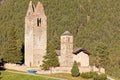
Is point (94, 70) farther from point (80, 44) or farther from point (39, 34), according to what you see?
point (80, 44)

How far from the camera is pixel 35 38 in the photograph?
86250mm

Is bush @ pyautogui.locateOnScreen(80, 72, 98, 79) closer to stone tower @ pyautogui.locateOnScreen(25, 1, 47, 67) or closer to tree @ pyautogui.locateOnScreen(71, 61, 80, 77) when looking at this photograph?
tree @ pyautogui.locateOnScreen(71, 61, 80, 77)

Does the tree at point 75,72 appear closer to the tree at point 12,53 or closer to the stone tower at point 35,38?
the stone tower at point 35,38

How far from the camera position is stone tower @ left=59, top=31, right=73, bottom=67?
8406 centimetres

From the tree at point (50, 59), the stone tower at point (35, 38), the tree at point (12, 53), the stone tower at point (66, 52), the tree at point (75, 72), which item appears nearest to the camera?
the tree at point (75, 72)

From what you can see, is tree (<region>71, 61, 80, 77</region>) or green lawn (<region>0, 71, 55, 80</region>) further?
tree (<region>71, 61, 80, 77</region>)

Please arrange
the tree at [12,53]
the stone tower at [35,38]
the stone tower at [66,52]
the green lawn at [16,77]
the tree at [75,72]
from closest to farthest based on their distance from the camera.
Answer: the green lawn at [16,77], the tree at [75,72], the stone tower at [66,52], the tree at [12,53], the stone tower at [35,38]

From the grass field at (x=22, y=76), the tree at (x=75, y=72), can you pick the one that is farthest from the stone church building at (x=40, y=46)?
the grass field at (x=22, y=76)

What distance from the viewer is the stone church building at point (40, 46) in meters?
84.3

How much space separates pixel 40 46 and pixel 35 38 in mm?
1857

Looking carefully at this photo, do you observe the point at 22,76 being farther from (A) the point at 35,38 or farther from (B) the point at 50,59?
(A) the point at 35,38

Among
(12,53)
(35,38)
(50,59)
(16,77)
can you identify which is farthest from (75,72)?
(12,53)

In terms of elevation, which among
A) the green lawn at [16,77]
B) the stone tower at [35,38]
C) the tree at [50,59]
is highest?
the stone tower at [35,38]

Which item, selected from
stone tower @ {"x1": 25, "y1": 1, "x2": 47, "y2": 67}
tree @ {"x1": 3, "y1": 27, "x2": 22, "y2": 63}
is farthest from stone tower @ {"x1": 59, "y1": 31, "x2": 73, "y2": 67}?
tree @ {"x1": 3, "y1": 27, "x2": 22, "y2": 63}
